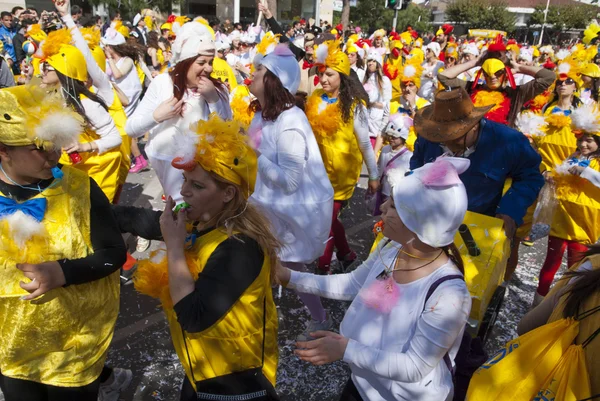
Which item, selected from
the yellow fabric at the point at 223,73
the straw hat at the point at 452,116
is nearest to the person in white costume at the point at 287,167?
the straw hat at the point at 452,116

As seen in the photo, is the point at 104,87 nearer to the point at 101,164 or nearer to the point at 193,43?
the point at 101,164

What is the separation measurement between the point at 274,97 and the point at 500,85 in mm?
2943

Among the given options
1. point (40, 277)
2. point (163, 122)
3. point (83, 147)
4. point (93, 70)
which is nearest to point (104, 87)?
point (93, 70)

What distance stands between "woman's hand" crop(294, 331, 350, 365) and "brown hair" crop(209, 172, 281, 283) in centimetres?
40

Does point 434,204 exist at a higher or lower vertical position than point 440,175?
lower

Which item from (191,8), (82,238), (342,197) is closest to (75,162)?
(82,238)

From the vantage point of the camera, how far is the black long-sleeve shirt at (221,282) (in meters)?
1.74

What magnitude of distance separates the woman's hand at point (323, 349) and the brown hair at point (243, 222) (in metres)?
0.40

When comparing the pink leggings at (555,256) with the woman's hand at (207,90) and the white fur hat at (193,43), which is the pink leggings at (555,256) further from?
the white fur hat at (193,43)

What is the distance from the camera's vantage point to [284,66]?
332 centimetres

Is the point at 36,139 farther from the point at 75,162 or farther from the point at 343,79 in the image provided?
the point at 343,79

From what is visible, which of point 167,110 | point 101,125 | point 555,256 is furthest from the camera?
point 555,256

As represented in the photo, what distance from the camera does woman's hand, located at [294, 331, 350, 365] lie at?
5.80 feet

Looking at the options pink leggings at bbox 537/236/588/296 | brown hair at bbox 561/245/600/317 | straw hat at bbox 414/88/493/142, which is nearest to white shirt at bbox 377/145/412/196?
pink leggings at bbox 537/236/588/296
